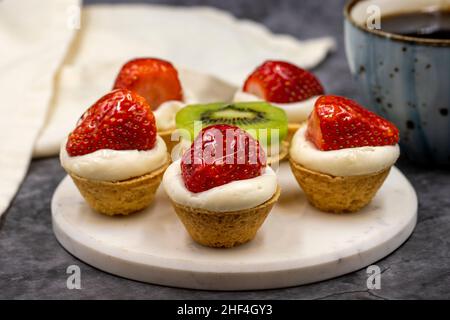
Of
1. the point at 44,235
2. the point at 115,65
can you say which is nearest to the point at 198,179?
the point at 44,235

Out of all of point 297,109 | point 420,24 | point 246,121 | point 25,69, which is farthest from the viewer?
point 25,69

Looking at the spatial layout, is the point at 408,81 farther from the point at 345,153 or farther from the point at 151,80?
the point at 151,80

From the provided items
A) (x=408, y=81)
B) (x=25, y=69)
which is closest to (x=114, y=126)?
(x=408, y=81)

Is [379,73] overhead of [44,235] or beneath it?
overhead

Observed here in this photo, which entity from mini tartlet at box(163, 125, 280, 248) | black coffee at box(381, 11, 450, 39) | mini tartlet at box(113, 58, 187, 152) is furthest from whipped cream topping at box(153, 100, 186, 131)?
black coffee at box(381, 11, 450, 39)

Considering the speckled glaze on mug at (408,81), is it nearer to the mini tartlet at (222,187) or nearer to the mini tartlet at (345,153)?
the mini tartlet at (345,153)
